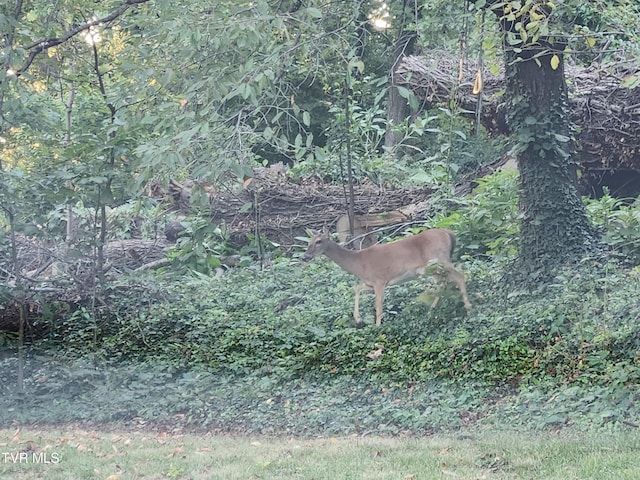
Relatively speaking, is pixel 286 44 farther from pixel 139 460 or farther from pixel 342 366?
pixel 139 460

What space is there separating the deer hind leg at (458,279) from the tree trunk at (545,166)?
0.57 metres

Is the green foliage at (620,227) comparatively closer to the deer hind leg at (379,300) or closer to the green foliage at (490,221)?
the green foliage at (490,221)

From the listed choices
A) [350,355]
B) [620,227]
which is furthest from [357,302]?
[620,227]

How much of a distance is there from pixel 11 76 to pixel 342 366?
344cm

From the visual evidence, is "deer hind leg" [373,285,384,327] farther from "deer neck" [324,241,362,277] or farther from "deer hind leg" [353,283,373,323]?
"deer neck" [324,241,362,277]

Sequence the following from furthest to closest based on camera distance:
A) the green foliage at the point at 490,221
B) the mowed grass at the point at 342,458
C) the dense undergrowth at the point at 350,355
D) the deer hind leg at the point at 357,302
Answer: the green foliage at the point at 490,221, the deer hind leg at the point at 357,302, the dense undergrowth at the point at 350,355, the mowed grass at the point at 342,458

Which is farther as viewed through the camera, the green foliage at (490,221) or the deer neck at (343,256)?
the green foliage at (490,221)

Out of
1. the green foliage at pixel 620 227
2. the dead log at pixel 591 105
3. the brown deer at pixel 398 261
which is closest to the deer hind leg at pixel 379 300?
the brown deer at pixel 398 261

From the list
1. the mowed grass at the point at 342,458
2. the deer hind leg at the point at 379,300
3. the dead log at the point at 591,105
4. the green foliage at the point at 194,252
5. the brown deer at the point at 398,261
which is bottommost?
the mowed grass at the point at 342,458

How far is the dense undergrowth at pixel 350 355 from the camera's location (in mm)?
6258

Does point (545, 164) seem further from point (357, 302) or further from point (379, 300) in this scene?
point (357, 302)

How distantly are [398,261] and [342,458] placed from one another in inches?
138

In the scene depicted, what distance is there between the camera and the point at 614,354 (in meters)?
6.46

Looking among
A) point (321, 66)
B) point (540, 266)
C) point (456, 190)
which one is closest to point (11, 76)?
point (321, 66)
